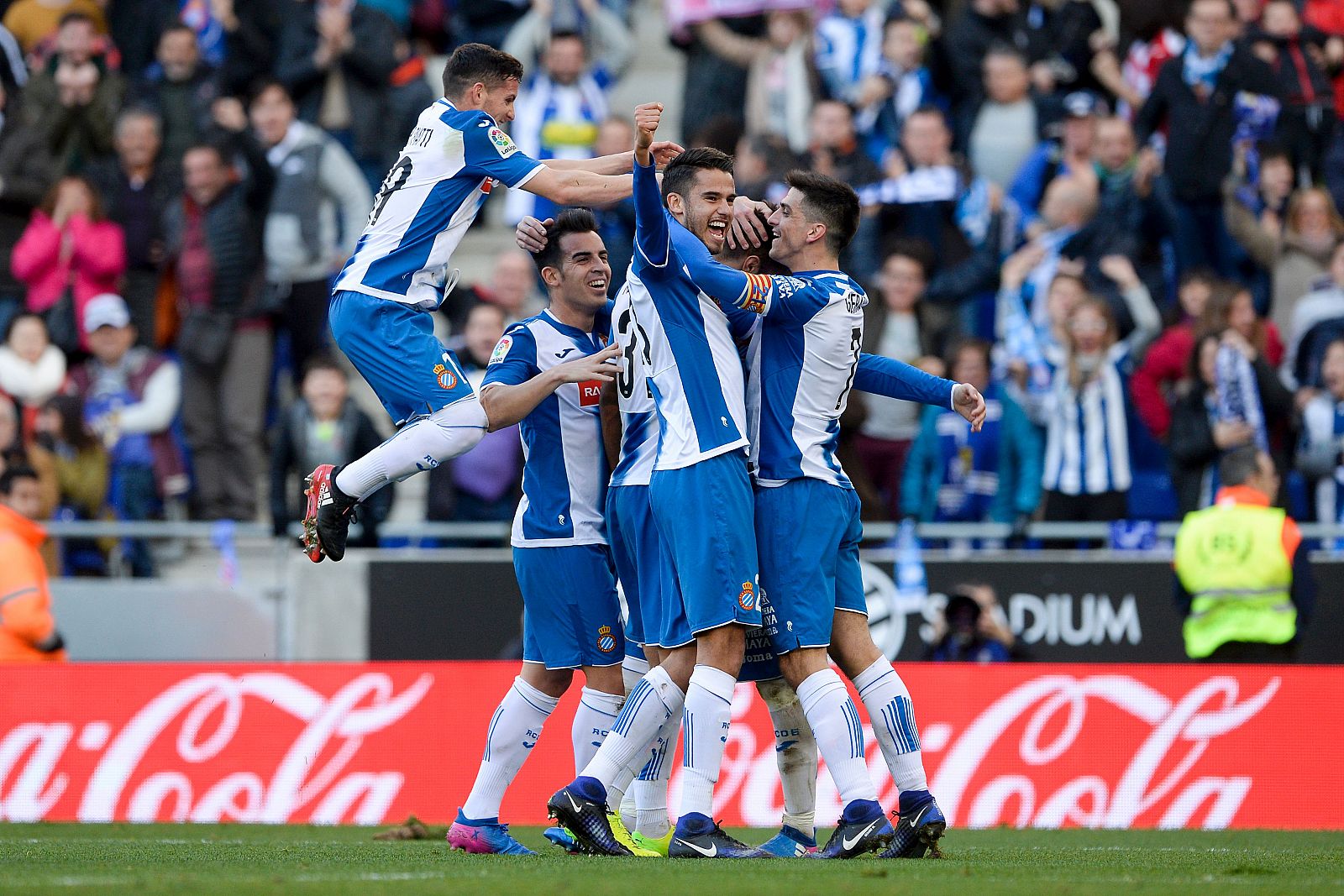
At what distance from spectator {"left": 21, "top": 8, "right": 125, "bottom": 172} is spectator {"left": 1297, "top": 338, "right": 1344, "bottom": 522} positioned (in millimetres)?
9400

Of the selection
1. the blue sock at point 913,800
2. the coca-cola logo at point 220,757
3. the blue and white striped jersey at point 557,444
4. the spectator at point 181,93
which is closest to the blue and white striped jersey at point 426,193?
the blue and white striped jersey at point 557,444

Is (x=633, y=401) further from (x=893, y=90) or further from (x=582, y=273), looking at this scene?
(x=893, y=90)

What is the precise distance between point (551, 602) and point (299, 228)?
22.7 ft

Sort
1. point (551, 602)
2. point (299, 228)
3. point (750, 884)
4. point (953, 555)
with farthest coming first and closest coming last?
point (299, 228) → point (953, 555) → point (551, 602) → point (750, 884)

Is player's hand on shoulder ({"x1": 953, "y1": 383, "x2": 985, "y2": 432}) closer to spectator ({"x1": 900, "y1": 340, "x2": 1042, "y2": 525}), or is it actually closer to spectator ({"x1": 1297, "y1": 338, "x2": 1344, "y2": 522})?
spectator ({"x1": 900, "y1": 340, "x2": 1042, "y2": 525})

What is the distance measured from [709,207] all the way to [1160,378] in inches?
233

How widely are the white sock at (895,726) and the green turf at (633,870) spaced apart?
1.20ft

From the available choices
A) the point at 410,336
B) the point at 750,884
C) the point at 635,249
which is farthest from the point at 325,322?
the point at 750,884

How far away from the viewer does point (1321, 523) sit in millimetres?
12109

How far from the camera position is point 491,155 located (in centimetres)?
799

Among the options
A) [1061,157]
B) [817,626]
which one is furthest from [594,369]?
[1061,157]

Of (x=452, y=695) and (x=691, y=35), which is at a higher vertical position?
(x=691, y=35)

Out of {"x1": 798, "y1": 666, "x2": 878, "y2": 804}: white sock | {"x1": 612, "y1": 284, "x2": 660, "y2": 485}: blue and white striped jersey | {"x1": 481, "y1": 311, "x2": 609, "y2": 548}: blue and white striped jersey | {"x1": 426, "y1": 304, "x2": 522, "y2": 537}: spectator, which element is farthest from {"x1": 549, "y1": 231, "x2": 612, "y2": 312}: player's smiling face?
{"x1": 426, "y1": 304, "x2": 522, "y2": 537}: spectator

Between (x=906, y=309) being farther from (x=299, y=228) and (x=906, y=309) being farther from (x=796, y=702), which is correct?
(x=796, y=702)
